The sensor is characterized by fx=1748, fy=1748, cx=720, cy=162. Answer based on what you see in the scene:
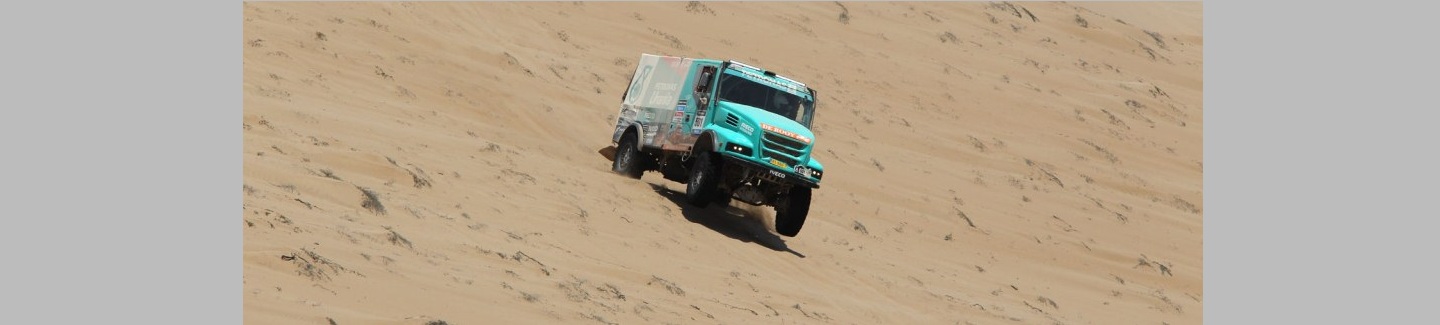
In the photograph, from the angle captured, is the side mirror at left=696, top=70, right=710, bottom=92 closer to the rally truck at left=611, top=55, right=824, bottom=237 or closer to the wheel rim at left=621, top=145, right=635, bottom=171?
the rally truck at left=611, top=55, right=824, bottom=237

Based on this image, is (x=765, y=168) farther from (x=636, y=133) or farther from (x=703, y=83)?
(x=636, y=133)

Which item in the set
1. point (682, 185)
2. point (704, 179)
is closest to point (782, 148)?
point (704, 179)

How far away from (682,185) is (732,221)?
6.52 ft

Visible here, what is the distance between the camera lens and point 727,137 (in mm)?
20000

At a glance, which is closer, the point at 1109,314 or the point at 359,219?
the point at 359,219

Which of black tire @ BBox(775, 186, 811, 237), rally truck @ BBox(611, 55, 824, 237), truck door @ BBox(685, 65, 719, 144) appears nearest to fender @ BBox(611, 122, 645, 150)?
rally truck @ BBox(611, 55, 824, 237)

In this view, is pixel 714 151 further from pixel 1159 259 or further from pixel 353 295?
pixel 1159 259

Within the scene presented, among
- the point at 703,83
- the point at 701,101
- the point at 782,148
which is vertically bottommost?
the point at 782,148

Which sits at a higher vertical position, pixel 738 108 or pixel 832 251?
pixel 738 108

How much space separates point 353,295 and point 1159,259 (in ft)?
54.7

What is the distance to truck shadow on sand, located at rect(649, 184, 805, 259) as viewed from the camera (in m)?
20.5

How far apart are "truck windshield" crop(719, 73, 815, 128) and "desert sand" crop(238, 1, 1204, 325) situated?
147 cm

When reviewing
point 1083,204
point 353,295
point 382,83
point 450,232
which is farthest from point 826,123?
point 353,295

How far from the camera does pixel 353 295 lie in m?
12.6
